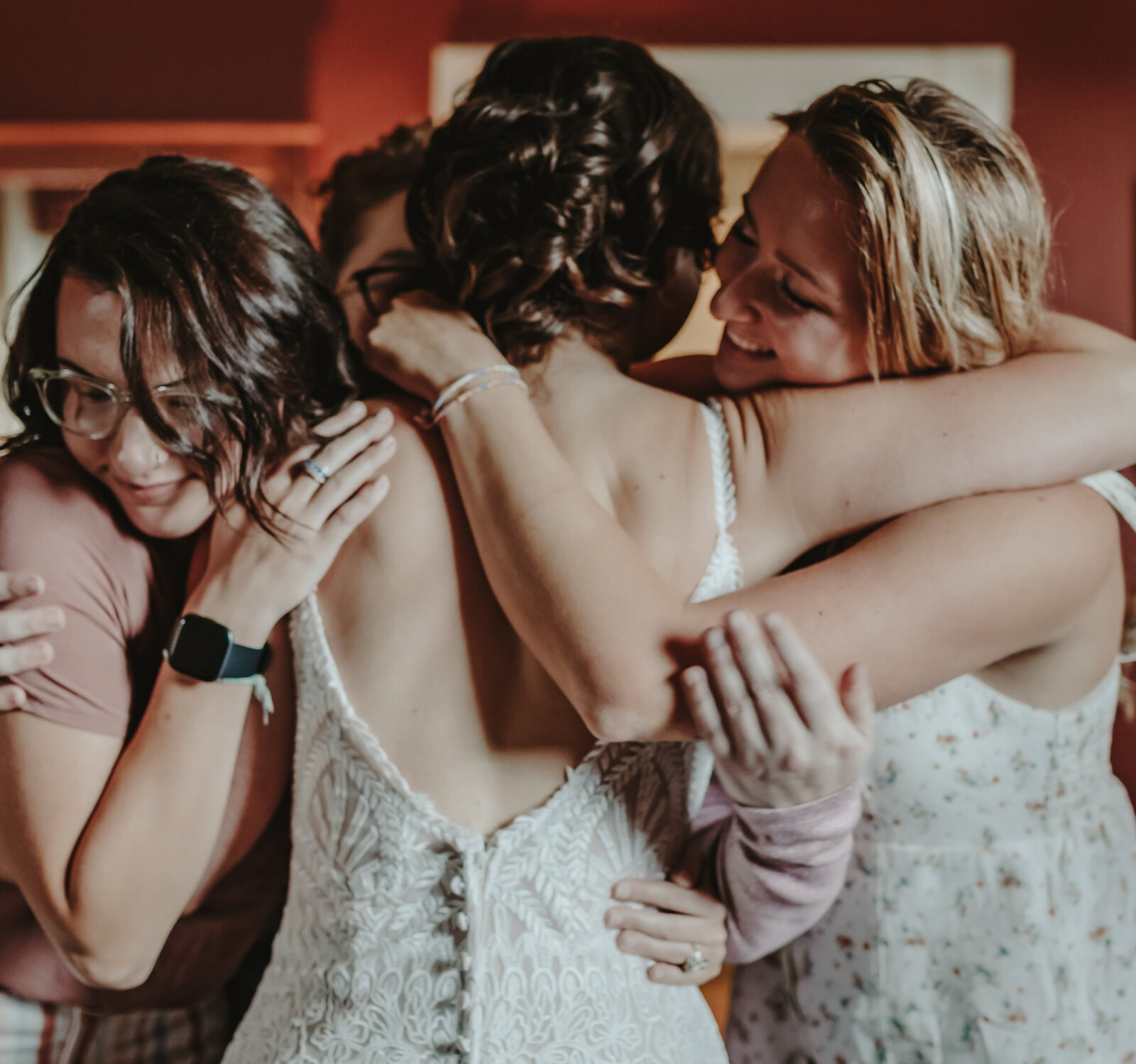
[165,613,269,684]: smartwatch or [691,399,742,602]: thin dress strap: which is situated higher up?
[691,399,742,602]: thin dress strap

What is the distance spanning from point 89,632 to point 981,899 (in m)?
1.15

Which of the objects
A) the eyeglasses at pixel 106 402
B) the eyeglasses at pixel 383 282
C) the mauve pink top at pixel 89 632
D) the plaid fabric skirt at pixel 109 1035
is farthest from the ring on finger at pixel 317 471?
the plaid fabric skirt at pixel 109 1035

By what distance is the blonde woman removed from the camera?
0.91 m

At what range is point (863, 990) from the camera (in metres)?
1.20

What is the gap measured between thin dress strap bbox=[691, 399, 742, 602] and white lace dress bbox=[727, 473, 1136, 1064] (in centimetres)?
31

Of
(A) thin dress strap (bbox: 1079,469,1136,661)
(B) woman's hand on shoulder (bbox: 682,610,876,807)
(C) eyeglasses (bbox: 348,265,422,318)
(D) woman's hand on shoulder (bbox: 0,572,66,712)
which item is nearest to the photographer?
(B) woman's hand on shoulder (bbox: 682,610,876,807)

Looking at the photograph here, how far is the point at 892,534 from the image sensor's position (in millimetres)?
955

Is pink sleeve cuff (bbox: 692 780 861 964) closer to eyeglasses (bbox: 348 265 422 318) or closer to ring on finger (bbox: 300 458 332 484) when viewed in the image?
ring on finger (bbox: 300 458 332 484)

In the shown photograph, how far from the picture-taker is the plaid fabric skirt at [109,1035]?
1216 mm

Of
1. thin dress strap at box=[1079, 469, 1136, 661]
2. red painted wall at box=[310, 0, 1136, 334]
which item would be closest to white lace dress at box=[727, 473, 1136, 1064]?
thin dress strap at box=[1079, 469, 1136, 661]

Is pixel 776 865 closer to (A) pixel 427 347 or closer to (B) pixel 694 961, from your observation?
(B) pixel 694 961

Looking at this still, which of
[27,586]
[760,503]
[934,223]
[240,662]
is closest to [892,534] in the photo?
[760,503]

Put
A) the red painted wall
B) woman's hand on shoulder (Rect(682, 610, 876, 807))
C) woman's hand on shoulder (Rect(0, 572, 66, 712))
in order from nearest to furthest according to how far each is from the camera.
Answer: woman's hand on shoulder (Rect(682, 610, 876, 807)) → woman's hand on shoulder (Rect(0, 572, 66, 712)) → the red painted wall

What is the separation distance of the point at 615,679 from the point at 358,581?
0.32 meters
